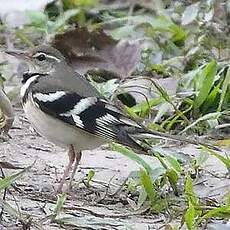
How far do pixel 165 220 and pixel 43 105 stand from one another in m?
1.10

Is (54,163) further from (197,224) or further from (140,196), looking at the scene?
(197,224)

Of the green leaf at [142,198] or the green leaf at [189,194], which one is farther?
the green leaf at [142,198]

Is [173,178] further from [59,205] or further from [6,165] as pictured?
[6,165]

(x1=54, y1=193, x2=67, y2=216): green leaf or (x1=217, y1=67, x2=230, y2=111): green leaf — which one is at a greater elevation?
(x1=217, y1=67, x2=230, y2=111): green leaf

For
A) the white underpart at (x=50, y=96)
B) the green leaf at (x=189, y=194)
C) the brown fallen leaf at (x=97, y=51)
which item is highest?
the brown fallen leaf at (x=97, y=51)

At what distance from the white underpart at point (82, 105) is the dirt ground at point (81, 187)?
0.35 meters

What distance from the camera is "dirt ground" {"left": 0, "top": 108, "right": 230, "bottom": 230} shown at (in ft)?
15.0

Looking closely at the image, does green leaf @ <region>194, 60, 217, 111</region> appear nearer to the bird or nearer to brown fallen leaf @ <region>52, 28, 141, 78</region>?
brown fallen leaf @ <region>52, 28, 141, 78</region>

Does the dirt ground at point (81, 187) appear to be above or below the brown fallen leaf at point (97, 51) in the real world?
below

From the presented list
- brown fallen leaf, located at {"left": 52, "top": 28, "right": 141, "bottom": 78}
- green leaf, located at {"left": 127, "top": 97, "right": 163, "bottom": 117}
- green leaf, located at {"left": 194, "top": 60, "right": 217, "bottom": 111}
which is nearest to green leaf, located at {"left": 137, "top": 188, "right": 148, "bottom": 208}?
green leaf, located at {"left": 127, "top": 97, "right": 163, "bottom": 117}

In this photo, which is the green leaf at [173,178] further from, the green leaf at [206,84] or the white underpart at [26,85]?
the green leaf at [206,84]

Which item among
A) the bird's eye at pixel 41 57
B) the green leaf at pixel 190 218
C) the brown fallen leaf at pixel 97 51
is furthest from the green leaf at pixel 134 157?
the brown fallen leaf at pixel 97 51

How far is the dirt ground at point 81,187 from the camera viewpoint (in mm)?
4570

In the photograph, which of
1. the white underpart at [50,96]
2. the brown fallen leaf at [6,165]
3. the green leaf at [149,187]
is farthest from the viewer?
the white underpart at [50,96]
